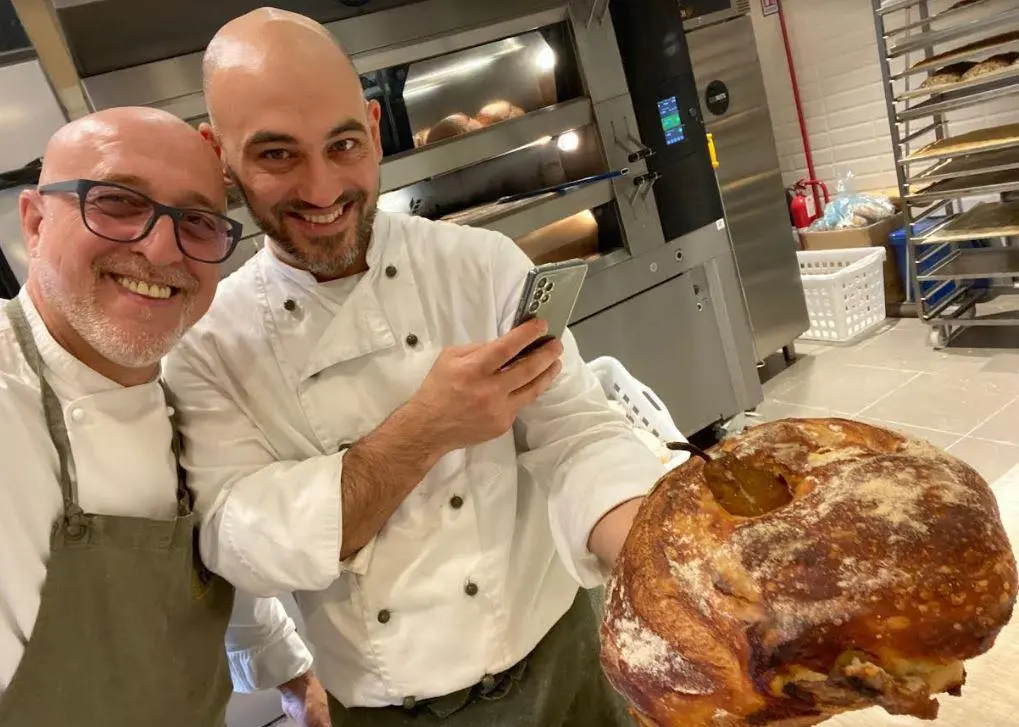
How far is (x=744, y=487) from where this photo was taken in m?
0.66

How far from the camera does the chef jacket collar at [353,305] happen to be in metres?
1.14

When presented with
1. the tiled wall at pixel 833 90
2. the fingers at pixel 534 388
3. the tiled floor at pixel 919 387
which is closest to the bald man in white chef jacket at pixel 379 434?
the fingers at pixel 534 388

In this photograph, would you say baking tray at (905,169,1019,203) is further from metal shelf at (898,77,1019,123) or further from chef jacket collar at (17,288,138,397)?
chef jacket collar at (17,288,138,397)

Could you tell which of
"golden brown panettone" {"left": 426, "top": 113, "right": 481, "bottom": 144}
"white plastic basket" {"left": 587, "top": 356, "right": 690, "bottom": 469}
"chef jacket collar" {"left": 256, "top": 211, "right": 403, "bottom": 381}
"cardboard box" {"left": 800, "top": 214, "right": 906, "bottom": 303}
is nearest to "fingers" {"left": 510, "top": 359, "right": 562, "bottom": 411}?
"chef jacket collar" {"left": 256, "top": 211, "right": 403, "bottom": 381}

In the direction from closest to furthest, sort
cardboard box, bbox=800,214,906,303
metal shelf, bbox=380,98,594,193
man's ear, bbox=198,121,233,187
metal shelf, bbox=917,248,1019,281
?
man's ear, bbox=198,121,233,187
metal shelf, bbox=380,98,594,193
metal shelf, bbox=917,248,1019,281
cardboard box, bbox=800,214,906,303

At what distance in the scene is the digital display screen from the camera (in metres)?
2.93

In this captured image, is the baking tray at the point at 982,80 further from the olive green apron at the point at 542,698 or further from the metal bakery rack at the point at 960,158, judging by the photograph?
the olive green apron at the point at 542,698

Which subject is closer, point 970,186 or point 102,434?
point 102,434

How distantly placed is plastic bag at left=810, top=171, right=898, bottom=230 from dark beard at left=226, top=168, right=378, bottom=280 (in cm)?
359

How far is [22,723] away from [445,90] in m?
2.22

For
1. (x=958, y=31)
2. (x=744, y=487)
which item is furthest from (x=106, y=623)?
(x=958, y=31)

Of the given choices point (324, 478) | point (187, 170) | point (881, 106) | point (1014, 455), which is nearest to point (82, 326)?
point (187, 170)

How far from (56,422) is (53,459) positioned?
5 centimetres

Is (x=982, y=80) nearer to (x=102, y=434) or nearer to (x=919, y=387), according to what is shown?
(x=919, y=387)
